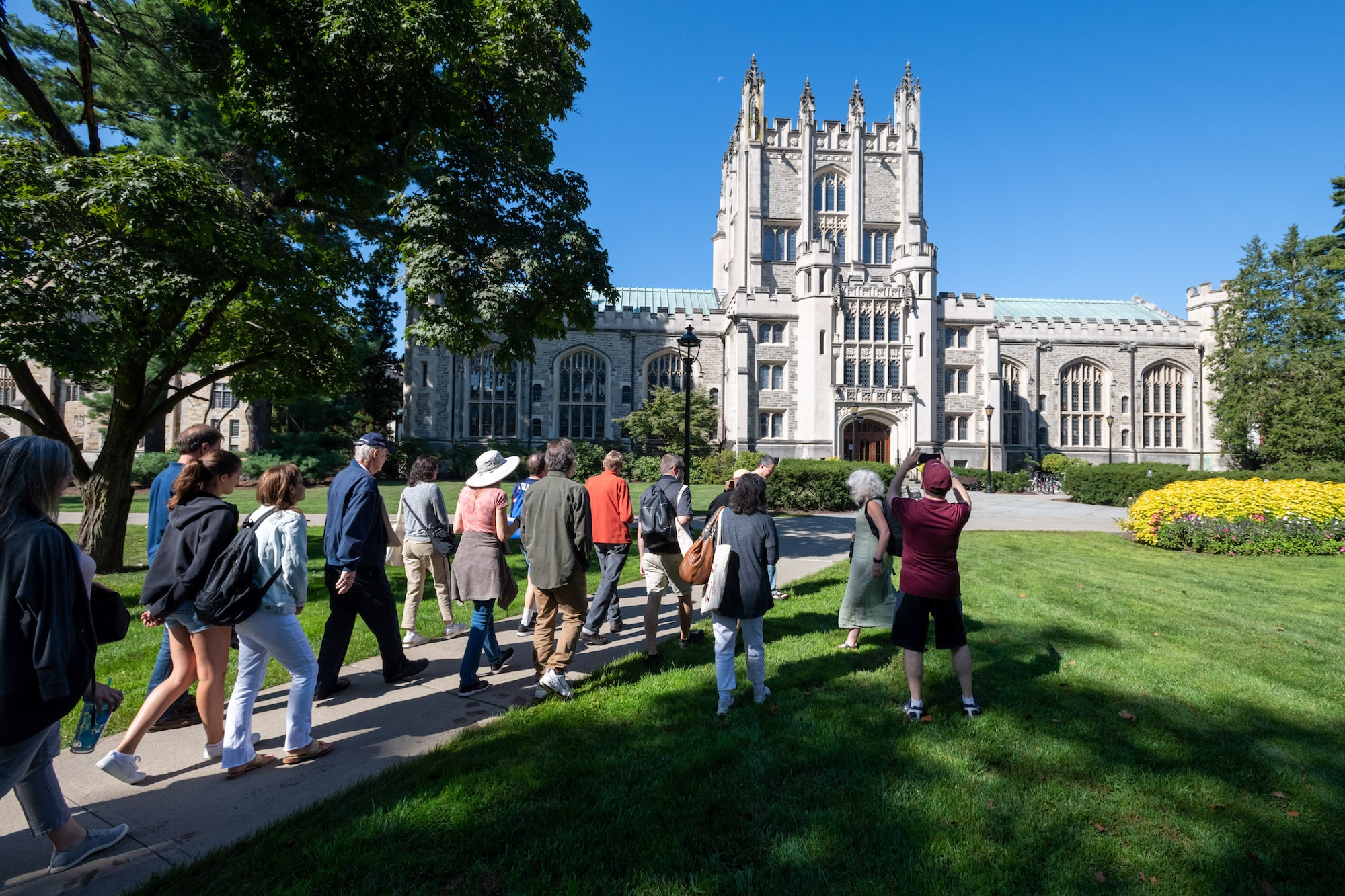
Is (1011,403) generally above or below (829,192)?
below

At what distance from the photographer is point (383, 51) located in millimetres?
7898

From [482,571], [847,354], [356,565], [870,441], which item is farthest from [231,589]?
[870,441]

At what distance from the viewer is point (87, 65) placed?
23.8 ft

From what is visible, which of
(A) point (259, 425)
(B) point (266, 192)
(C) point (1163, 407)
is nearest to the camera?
(B) point (266, 192)

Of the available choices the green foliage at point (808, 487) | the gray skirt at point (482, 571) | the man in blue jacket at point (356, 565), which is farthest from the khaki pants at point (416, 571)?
the green foliage at point (808, 487)

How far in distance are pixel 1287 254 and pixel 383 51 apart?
45446mm

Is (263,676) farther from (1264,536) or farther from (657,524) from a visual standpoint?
(1264,536)

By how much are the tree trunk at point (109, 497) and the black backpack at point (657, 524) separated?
7.95 metres

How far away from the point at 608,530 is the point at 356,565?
2189 mm

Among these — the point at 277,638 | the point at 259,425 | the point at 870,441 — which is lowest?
the point at 277,638

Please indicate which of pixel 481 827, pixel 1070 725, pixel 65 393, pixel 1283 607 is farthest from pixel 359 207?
pixel 65 393

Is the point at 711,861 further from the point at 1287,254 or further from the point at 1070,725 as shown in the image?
the point at 1287,254

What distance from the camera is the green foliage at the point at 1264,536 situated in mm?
11547

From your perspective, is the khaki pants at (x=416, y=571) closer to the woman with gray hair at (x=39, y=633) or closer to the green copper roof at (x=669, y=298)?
the woman with gray hair at (x=39, y=633)
